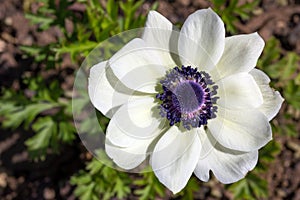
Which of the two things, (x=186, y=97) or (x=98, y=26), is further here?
(x=98, y=26)

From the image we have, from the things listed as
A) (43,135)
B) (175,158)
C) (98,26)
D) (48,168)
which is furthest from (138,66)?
(48,168)

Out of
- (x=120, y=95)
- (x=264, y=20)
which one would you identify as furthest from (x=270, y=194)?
(x=120, y=95)

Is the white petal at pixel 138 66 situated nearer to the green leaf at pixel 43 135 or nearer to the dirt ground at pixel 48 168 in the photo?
the green leaf at pixel 43 135

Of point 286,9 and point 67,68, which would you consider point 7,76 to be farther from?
point 286,9

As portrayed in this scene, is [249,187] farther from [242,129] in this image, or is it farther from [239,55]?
[239,55]

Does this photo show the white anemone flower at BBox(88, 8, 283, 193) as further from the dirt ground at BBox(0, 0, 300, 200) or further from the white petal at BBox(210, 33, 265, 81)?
the dirt ground at BBox(0, 0, 300, 200)
